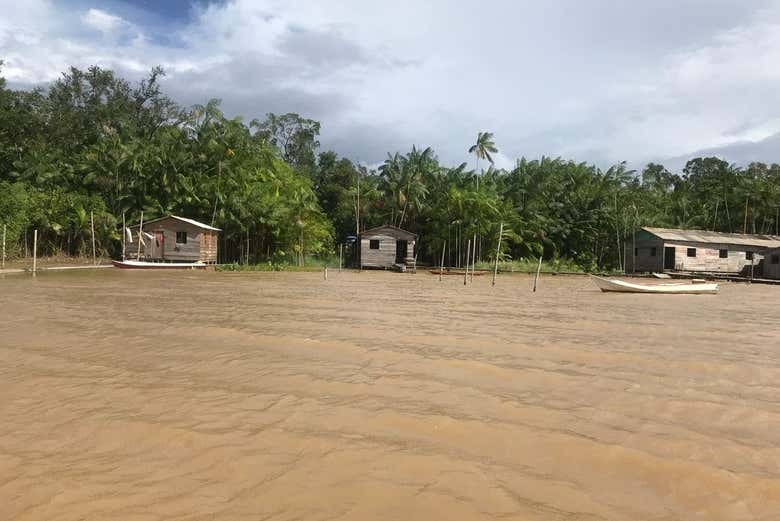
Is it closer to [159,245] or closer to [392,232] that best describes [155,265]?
[159,245]

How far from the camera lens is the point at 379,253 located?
3438cm

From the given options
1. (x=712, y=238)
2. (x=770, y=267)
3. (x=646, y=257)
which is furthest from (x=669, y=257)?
(x=770, y=267)

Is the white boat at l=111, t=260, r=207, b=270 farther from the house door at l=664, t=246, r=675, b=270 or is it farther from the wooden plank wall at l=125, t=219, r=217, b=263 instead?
the house door at l=664, t=246, r=675, b=270

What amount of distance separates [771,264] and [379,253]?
78.3ft

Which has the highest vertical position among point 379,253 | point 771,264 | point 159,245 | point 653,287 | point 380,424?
point 159,245

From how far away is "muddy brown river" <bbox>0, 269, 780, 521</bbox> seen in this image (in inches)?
117

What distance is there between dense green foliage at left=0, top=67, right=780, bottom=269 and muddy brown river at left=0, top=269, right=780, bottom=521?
2633 cm

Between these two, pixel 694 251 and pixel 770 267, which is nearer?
pixel 770 267

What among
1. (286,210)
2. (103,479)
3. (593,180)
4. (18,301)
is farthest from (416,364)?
(593,180)

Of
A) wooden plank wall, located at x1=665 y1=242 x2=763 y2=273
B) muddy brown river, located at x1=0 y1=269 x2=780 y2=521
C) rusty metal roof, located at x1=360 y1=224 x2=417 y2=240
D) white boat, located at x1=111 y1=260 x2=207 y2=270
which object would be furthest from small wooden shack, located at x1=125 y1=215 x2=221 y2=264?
wooden plank wall, located at x1=665 y1=242 x2=763 y2=273

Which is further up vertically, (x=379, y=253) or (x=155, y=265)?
(x=379, y=253)

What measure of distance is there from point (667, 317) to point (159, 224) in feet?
91.6

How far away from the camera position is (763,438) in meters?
4.08

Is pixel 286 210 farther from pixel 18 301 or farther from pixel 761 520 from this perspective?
pixel 761 520
